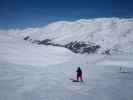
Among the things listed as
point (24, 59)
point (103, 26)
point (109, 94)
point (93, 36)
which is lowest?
point (109, 94)

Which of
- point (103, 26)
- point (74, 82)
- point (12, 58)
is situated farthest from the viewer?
point (103, 26)

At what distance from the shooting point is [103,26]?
121 m

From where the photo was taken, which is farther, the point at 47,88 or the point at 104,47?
the point at 104,47

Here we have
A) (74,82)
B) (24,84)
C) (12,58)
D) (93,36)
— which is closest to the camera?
(24,84)

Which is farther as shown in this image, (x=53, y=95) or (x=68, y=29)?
(x=68, y=29)

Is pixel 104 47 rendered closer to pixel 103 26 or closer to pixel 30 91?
pixel 103 26

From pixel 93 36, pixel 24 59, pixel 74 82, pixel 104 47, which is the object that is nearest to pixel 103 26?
pixel 93 36

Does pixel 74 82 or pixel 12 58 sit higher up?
pixel 12 58

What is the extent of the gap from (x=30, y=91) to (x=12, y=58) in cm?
1974

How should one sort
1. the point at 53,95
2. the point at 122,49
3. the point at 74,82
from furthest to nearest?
the point at 122,49 < the point at 74,82 < the point at 53,95

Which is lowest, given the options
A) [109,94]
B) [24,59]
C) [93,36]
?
[109,94]

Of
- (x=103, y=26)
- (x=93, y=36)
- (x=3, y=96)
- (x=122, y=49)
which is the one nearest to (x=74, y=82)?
(x=3, y=96)

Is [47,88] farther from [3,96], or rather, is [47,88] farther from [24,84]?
[3,96]

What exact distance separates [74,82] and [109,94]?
471cm
